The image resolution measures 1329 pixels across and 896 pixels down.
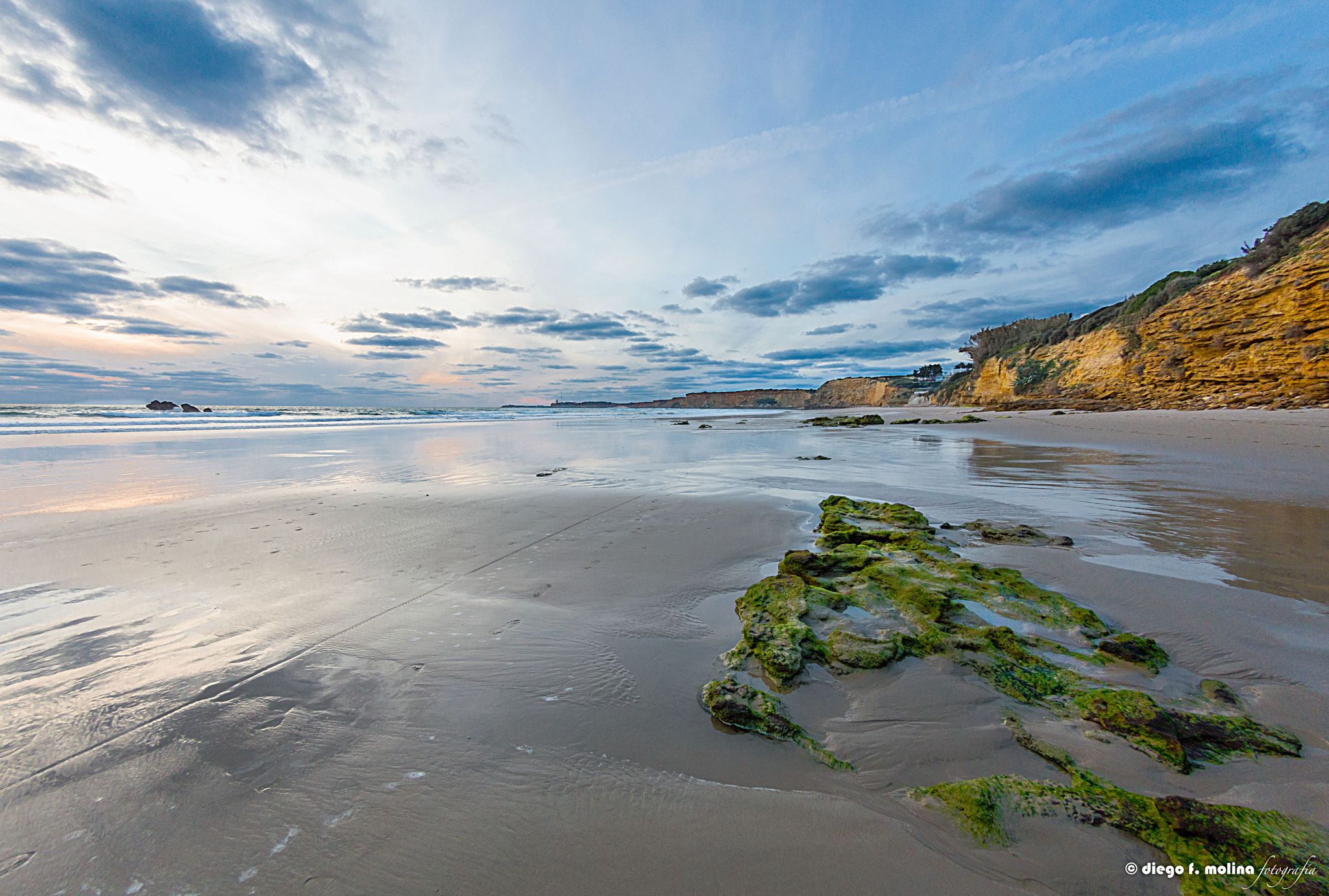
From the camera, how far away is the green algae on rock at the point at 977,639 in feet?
6.34

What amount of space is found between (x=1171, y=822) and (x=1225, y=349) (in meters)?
25.1

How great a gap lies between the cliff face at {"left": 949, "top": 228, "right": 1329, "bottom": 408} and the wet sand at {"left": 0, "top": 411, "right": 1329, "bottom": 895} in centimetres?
1528

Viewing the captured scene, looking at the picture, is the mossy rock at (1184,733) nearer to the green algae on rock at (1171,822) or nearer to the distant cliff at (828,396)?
the green algae on rock at (1171,822)

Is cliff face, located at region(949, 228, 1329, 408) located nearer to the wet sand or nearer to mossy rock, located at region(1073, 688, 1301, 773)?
the wet sand

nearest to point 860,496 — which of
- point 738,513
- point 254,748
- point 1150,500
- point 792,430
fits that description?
point 738,513

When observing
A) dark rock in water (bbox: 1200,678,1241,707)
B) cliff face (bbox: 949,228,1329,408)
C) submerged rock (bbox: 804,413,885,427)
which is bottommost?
dark rock in water (bbox: 1200,678,1241,707)

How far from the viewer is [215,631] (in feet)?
10.2

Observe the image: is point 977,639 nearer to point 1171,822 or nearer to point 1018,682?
point 1018,682

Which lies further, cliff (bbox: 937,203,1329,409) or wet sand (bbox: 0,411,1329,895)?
cliff (bbox: 937,203,1329,409)

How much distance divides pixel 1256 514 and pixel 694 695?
696cm

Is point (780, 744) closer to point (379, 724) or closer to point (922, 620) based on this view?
point (922, 620)

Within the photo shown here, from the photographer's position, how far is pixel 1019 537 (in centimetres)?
465

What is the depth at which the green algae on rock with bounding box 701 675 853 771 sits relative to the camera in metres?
2.01

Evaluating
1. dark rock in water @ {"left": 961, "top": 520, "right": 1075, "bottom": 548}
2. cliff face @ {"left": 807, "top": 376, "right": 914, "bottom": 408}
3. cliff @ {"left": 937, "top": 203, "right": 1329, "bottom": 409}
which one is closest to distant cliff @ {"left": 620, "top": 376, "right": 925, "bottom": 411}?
cliff face @ {"left": 807, "top": 376, "right": 914, "bottom": 408}
